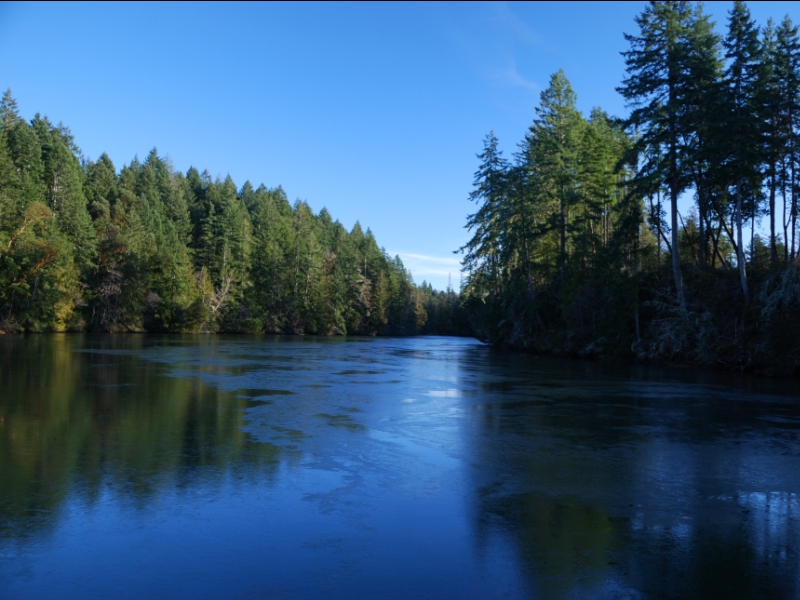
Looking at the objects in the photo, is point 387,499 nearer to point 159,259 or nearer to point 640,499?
point 640,499

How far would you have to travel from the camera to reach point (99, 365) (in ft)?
69.0

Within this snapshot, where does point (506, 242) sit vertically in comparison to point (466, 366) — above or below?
above

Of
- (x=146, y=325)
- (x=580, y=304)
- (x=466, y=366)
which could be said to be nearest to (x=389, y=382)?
(x=466, y=366)

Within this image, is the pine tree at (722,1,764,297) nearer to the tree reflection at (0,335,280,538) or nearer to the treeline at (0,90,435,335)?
the tree reflection at (0,335,280,538)

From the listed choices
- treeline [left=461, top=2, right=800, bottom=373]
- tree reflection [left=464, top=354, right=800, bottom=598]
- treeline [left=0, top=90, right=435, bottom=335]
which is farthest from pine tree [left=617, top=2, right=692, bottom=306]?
treeline [left=0, top=90, right=435, bottom=335]

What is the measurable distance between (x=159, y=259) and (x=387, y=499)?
6352 cm

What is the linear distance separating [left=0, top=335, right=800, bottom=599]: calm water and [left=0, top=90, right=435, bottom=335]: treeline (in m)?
40.7

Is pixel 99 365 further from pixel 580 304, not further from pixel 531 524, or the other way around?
pixel 580 304

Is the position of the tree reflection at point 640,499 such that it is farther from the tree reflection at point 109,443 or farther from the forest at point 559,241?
the forest at point 559,241

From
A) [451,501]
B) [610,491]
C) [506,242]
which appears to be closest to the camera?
[451,501]

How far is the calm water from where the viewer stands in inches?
181

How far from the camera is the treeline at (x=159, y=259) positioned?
48094mm

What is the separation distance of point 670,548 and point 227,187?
81338 mm

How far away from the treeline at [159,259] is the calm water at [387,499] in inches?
1603
